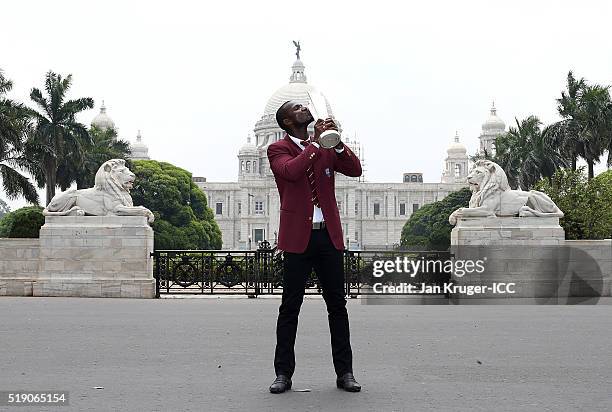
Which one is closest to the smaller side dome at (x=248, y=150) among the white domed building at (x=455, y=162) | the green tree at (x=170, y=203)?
the white domed building at (x=455, y=162)

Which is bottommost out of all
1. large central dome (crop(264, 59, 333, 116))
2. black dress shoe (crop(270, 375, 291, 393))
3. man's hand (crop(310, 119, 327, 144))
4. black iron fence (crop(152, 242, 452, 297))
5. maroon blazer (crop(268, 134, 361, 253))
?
black dress shoe (crop(270, 375, 291, 393))

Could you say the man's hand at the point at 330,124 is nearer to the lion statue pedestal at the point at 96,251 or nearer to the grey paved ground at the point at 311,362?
the grey paved ground at the point at 311,362

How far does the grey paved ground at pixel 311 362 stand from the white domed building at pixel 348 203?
99.3m

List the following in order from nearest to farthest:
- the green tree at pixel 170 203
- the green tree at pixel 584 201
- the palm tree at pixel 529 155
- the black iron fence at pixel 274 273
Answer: the black iron fence at pixel 274 273 → the green tree at pixel 584 201 → the palm tree at pixel 529 155 → the green tree at pixel 170 203

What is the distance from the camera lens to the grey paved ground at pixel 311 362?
5.11 m

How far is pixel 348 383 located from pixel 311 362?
147 centimetres

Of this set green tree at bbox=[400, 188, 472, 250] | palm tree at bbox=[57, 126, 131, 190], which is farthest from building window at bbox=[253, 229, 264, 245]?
palm tree at bbox=[57, 126, 131, 190]

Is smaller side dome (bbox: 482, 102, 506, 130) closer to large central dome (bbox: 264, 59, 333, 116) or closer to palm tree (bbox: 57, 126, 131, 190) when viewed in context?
large central dome (bbox: 264, 59, 333, 116)

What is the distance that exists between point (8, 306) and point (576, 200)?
23035 millimetres

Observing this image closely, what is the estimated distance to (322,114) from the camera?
5.39m

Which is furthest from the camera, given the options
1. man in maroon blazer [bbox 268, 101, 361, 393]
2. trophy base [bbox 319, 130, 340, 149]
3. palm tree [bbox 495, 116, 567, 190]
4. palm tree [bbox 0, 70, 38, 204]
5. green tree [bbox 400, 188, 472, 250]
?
green tree [bbox 400, 188, 472, 250]

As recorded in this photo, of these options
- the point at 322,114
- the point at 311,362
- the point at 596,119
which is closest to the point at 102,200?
the point at 311,362

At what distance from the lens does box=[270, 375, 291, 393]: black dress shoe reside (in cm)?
532

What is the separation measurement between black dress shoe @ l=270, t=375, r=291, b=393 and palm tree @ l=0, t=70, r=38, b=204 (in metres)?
32.8
